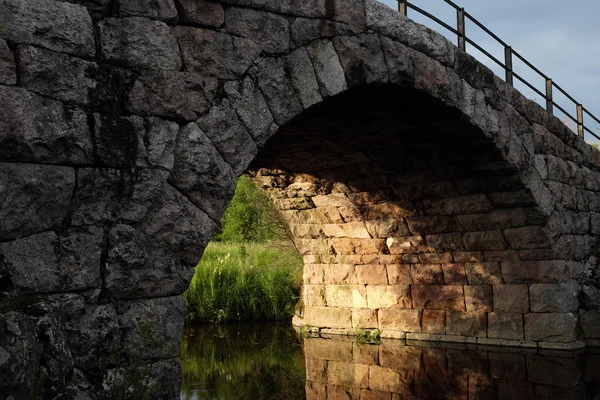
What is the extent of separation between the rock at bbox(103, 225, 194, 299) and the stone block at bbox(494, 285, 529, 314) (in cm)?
648

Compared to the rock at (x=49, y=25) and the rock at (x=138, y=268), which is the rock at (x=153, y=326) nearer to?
the rock at (x=138, y=268)

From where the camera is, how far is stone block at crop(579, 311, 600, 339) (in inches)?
372

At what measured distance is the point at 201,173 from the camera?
4488 mm

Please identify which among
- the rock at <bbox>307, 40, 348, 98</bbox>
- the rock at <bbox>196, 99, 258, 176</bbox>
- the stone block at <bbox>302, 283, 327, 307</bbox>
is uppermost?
the rock at <bbox>307, 40, 348, 98</bbox>

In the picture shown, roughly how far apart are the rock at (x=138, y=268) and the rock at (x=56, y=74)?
0.82 meters

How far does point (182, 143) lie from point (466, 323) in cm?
682

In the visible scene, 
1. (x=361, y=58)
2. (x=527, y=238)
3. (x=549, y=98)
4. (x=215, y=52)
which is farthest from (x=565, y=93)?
(x=215, y=52)

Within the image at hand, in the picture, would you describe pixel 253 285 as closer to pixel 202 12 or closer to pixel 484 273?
pixel 484 273

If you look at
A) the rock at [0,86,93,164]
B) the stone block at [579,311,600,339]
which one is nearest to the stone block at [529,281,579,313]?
the stone block at [579,311,600,339]

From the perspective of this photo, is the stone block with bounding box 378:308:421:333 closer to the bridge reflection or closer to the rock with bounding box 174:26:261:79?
the bridge reflection

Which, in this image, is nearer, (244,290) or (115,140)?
(115,140)

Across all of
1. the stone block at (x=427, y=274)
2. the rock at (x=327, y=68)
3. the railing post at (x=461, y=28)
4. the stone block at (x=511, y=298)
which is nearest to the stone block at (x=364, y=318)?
the stone block at (x=427, y=274)

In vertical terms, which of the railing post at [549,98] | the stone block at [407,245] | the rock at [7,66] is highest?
the railing post at [549,98]

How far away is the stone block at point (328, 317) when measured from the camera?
436 inches
